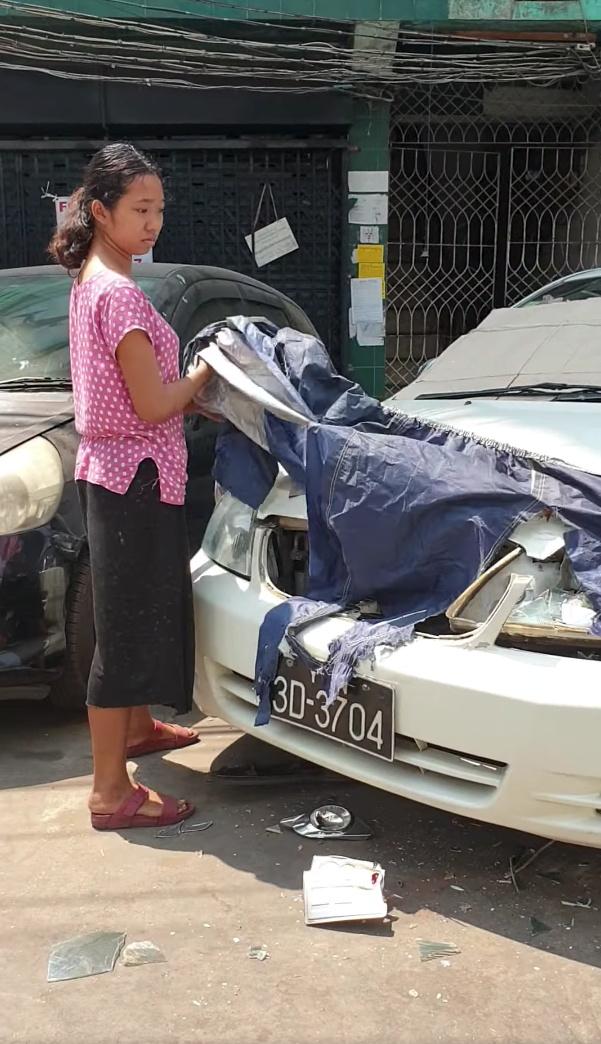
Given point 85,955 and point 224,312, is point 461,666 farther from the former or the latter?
point 224,312

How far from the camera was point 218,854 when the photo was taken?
8.57 ft

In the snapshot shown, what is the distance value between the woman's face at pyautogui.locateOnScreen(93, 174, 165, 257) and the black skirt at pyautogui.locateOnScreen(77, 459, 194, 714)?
0.59m

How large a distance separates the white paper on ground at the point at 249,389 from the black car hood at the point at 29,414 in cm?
77

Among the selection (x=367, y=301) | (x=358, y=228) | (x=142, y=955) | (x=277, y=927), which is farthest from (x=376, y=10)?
(x=142, y=955)

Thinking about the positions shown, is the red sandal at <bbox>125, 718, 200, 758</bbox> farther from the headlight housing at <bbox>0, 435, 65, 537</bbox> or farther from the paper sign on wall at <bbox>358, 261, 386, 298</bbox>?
the paper sign on wall at <bbox>358, 261, 386, 298</bbox>

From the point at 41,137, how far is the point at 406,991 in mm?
7395

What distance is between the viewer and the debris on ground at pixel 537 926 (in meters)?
2.27

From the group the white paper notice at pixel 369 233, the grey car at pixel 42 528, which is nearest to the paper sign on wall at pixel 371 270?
the white paper notice at pixel 369 233

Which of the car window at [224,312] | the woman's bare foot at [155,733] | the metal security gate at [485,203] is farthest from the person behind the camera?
the metal security gate at [485,203]

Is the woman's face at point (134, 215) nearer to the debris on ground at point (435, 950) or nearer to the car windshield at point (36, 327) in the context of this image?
the car windshield at point (36, 327)

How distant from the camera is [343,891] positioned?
7.73 feet

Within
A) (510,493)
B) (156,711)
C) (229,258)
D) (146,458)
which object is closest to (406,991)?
(510,493)

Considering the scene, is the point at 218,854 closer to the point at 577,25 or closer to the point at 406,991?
the point at 406,991

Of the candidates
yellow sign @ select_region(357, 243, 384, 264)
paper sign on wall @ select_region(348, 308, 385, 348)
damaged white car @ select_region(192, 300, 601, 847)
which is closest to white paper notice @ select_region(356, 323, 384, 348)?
paper sign on wall @ select_region(348, 308, 385, 348)
